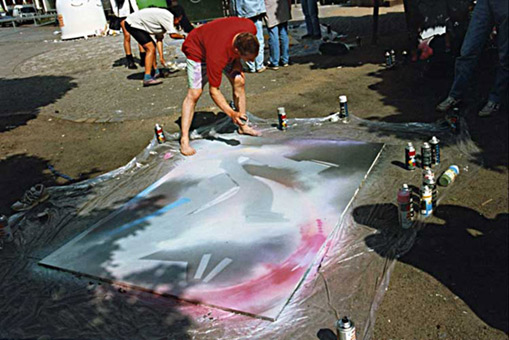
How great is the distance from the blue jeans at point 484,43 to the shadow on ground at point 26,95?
21.8ft

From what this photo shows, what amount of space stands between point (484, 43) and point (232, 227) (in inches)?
150

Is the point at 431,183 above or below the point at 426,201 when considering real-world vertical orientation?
above

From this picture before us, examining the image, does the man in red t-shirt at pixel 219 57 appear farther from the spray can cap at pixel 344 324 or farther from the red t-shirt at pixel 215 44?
the spray can cap at pixel 344 324

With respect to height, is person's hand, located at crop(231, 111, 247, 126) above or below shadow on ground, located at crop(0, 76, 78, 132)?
above

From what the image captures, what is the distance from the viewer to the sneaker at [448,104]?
19.2 ft

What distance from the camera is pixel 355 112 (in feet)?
21.1

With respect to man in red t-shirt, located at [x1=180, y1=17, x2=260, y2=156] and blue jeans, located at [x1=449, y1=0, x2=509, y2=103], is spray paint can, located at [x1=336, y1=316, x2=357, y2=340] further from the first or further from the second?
blue jeans, located at [x1=449, y1=0, x2=509, y2=103]

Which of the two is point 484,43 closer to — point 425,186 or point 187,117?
point 425,186

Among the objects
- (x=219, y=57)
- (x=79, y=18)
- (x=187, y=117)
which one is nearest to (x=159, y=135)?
(x=187, y=117)

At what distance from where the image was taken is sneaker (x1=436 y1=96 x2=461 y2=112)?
5.86 meters

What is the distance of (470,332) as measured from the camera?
2785mm

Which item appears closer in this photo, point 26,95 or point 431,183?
point 431,183

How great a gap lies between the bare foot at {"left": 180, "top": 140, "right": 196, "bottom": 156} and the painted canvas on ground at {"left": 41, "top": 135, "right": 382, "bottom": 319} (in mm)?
139

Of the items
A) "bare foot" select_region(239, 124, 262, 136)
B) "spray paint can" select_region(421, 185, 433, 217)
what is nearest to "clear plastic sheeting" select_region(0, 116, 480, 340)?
"spray paint can" select_region(421, 185, 433, 217)
